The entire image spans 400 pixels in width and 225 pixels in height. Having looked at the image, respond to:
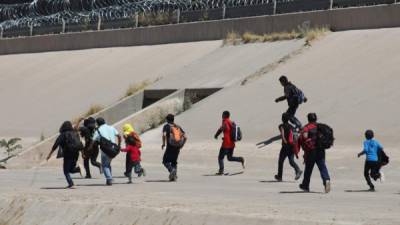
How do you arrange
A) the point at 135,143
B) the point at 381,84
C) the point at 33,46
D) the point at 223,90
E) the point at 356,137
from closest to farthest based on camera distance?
the point at 135,143, the point at 356,137, the point at 381,84, the point at 223,90, the point at 33,46

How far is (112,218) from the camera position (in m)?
12.9

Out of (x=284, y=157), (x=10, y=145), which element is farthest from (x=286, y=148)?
(x=10, y=145)

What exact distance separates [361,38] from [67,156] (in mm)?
12908

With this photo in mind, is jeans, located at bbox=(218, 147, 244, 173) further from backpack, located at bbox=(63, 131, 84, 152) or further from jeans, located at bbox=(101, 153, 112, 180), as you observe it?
backpack, located at bbox=(63, 131, 84, 152)

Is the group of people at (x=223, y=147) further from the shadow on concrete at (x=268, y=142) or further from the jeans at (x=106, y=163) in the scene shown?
the shadow on concrete at (x=268, y=142)

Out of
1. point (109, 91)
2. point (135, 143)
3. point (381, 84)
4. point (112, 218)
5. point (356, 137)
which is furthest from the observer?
point (109, 91)

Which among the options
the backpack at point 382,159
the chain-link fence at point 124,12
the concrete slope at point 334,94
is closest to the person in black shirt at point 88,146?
the concrete slope at point 334,94

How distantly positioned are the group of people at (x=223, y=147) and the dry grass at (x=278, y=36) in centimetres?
745

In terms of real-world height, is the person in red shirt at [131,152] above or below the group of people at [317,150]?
below

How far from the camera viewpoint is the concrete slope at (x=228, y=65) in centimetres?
2797

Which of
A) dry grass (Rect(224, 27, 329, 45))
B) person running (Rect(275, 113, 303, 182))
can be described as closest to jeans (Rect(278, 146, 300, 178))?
person running (Rect(275, 113, 303, 182))

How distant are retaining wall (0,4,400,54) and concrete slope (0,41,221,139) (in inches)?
21.7

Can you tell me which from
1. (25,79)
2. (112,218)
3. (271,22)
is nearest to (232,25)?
(271,22)

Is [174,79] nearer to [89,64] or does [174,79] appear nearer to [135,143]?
[89,64]
